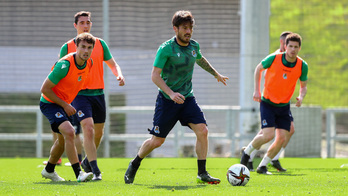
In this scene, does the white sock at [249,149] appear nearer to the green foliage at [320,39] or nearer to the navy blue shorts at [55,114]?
the navy blue shorts at [55,114]

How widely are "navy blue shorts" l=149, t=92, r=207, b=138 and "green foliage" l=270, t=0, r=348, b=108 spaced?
24.3 feet

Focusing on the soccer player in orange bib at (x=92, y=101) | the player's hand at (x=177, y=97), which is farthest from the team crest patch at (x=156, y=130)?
the soccer player in orange bib at (x=92, y=101)

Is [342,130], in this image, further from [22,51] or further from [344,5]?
[22,51]

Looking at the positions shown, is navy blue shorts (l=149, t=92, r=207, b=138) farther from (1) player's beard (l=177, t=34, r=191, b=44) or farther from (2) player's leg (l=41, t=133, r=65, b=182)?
(2) player's leg (l=41, t=133, r=65, b=182)

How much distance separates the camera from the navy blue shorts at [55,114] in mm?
6789

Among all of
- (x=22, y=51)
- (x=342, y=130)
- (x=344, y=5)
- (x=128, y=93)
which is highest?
(x=344, y=5)

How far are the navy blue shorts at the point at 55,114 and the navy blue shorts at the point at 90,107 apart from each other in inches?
20.8

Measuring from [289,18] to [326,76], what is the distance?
2.01 m

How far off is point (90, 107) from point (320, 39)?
39.5ft

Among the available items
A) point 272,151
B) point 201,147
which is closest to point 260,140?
point 272,151

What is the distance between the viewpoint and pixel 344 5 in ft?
58.1

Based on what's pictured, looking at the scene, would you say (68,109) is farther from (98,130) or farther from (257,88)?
(257,88)

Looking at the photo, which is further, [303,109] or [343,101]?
[343,101]

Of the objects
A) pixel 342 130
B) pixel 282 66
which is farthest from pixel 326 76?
pixel 282 66
